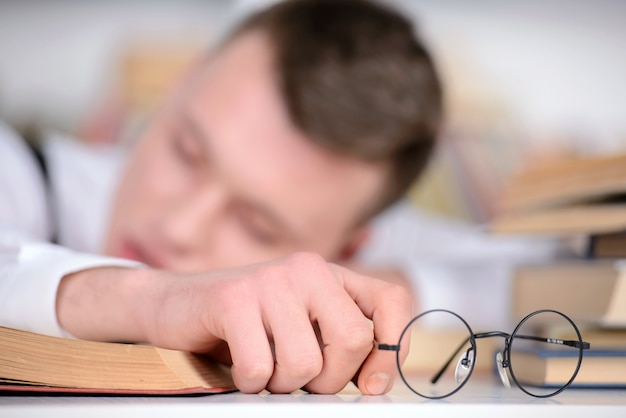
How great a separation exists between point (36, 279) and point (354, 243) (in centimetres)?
89

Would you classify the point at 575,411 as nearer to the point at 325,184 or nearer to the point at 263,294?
the point at 263,294

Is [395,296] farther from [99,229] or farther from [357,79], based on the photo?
[99,229]

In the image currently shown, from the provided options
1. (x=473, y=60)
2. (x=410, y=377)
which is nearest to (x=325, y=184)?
(x=410, y=377)

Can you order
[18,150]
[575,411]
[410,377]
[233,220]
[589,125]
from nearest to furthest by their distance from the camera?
[575,411]
[410,377]
[233,220]
[18,150]
[589,125]

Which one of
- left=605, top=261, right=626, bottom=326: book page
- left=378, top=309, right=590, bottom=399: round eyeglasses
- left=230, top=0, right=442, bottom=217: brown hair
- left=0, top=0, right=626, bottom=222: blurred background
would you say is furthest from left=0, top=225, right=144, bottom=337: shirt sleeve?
left=0, top=0, right=626, bottom=222: blurred background

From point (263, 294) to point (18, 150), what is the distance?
1119mm

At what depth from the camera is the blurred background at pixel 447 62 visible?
2572 mm

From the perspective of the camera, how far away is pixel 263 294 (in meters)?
0.43

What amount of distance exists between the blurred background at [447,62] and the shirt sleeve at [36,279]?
197cm

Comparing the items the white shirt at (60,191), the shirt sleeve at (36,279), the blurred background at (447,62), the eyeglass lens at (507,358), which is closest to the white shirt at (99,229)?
the white shirt at (60,191)

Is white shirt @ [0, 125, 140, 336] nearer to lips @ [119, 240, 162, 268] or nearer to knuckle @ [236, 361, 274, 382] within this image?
lips @ [119, 240, 162, 268]

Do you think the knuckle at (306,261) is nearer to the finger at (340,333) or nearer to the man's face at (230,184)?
the finger at (340,333)

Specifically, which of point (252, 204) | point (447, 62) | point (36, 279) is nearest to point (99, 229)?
point (252, 204)

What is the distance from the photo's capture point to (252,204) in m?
1.01
